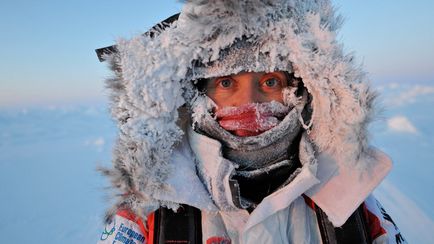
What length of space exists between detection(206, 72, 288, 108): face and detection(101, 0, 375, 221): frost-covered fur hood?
61 mm

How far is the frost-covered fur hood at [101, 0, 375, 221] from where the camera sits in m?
1.24

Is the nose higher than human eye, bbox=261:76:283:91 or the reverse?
the reverse

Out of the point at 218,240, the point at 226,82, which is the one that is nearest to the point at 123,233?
the point at 218,240

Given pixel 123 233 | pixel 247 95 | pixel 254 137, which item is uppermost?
pixel 247 95

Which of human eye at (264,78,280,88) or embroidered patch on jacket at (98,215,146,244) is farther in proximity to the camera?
human eye at (264,78,280,88)

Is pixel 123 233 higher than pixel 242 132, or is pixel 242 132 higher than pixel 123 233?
pixel 242 132

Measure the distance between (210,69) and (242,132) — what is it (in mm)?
266

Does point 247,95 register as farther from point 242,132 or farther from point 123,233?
point 123,233

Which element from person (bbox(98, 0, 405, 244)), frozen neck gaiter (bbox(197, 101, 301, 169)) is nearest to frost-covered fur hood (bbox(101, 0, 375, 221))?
person (bbox(98, 0, 405, 244))

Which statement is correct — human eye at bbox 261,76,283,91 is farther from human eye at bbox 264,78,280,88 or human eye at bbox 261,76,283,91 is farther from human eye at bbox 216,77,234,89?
human eye at bbox 216,77,234,89

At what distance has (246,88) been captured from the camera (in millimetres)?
1395

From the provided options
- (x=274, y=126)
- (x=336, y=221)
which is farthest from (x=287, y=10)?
(x=336, y=221)

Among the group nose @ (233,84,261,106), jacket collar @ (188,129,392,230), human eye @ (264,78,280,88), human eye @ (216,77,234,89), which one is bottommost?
jacket collar @ (188,129,392,230)

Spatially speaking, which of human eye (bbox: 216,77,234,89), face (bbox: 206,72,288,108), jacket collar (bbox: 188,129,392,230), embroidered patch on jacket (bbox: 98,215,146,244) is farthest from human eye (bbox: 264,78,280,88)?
embroidered patch on jacket (bbox: 98,215,146,244)
